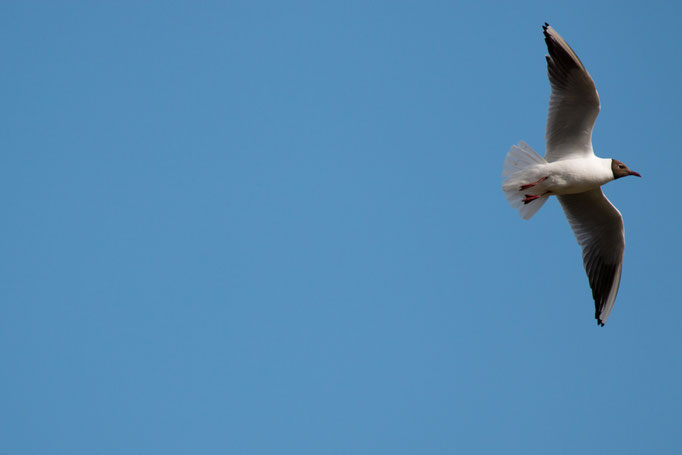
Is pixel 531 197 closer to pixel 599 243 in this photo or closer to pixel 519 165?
pixel 519 165

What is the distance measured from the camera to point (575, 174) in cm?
737

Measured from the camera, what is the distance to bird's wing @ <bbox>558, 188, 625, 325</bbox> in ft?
26.3

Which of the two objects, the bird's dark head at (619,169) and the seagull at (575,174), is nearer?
the seagull at (575,174)

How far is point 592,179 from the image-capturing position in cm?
743

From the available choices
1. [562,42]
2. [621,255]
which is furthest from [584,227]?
[562,42]

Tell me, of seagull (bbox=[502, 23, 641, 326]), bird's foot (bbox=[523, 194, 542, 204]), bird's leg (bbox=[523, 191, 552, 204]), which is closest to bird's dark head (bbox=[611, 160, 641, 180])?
seagull (bbox=[502, 23, 641, 326])

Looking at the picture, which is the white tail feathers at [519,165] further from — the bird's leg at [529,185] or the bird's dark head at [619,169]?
the bird's dark head at [619,169]

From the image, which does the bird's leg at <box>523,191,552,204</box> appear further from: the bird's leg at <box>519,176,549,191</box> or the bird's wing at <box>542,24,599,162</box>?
the bird's wing at <box>542,24,599,162</box>

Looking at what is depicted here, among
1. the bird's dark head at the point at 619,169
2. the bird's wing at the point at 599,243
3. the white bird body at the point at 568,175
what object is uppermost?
the white bird body at the point at 568,175

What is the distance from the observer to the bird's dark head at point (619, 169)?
7.59 metres

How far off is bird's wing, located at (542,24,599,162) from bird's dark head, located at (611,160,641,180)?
11.1 inches

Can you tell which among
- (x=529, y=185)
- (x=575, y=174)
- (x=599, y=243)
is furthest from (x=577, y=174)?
(x=599, y=243)

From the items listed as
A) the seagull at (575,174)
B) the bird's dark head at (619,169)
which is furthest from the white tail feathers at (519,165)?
the bird's dark head at (619,169)

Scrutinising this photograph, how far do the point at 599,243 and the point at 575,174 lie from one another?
1.09 meters
